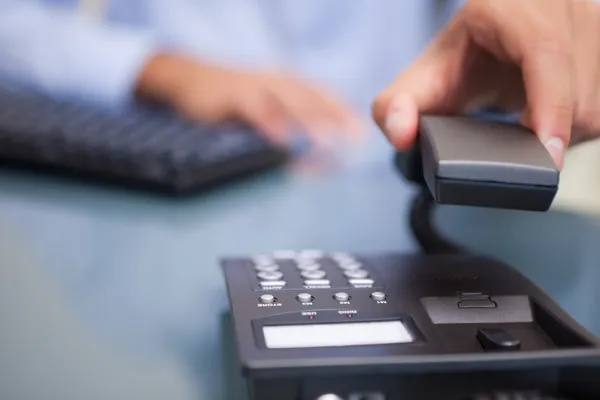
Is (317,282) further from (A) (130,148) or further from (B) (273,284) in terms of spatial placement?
(A) (130,148)

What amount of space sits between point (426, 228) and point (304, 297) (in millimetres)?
186

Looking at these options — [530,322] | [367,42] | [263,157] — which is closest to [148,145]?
[263,157]

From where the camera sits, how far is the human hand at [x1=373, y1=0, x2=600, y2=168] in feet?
1.34

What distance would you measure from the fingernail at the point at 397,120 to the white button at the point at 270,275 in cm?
10

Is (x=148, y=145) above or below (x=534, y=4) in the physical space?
below

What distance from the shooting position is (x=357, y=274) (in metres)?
0.39

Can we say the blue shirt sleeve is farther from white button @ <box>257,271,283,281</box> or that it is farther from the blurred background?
white button @ <box>257,271,283,281</box>

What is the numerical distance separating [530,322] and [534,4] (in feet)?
0.78

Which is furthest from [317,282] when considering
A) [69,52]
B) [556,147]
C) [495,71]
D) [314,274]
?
[69,52]

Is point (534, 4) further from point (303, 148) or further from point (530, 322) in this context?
point (303, 148)

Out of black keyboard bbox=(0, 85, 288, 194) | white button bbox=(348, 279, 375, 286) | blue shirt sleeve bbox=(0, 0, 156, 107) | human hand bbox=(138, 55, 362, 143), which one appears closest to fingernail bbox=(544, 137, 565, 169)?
white button bbox=(348, 279, 375, 286)

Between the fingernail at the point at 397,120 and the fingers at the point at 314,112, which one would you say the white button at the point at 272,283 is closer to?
the fingernail at the point at 397,120

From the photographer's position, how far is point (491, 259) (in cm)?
43

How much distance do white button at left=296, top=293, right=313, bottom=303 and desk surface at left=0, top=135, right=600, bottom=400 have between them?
0.17ft
